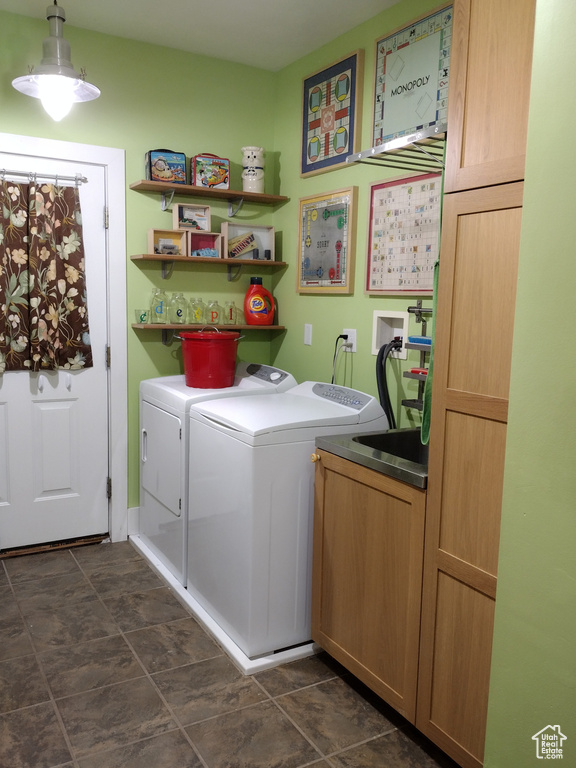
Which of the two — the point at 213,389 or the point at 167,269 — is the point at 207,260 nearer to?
the point at 167,269

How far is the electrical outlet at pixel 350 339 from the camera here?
10.4 feet

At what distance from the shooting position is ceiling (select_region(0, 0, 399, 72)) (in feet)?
9.60

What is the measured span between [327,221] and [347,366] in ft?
2.49

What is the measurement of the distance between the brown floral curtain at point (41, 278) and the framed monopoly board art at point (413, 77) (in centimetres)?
161

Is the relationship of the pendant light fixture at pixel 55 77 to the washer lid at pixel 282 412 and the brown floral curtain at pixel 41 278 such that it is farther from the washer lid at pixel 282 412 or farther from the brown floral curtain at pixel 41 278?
the washer lid at pixel 282 412

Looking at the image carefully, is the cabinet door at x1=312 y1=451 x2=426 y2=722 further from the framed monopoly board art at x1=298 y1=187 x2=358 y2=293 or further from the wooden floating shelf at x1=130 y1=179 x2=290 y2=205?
the wooden floating shelf at x1=130 y1=179 x2=290 y2=205

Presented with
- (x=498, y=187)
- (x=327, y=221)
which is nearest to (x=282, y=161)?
(x=327, y=221)

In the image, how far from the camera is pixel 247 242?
12.0 feet

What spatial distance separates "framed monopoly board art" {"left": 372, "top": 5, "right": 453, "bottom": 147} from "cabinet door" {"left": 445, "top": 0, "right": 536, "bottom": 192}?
93cm

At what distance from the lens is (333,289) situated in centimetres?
328

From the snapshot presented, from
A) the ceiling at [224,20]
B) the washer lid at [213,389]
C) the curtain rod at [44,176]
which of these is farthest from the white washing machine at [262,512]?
the ceiling at [224,20]

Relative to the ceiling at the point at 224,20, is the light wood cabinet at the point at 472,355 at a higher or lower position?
lower

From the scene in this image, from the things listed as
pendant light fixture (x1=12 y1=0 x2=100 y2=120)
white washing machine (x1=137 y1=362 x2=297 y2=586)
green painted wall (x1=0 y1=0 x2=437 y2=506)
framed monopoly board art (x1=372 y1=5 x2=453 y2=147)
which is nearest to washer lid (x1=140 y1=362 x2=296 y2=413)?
white washing machine (x1=137 y1=362 x2=297 y2=586)

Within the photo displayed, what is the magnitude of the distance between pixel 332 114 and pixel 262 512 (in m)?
2.05
